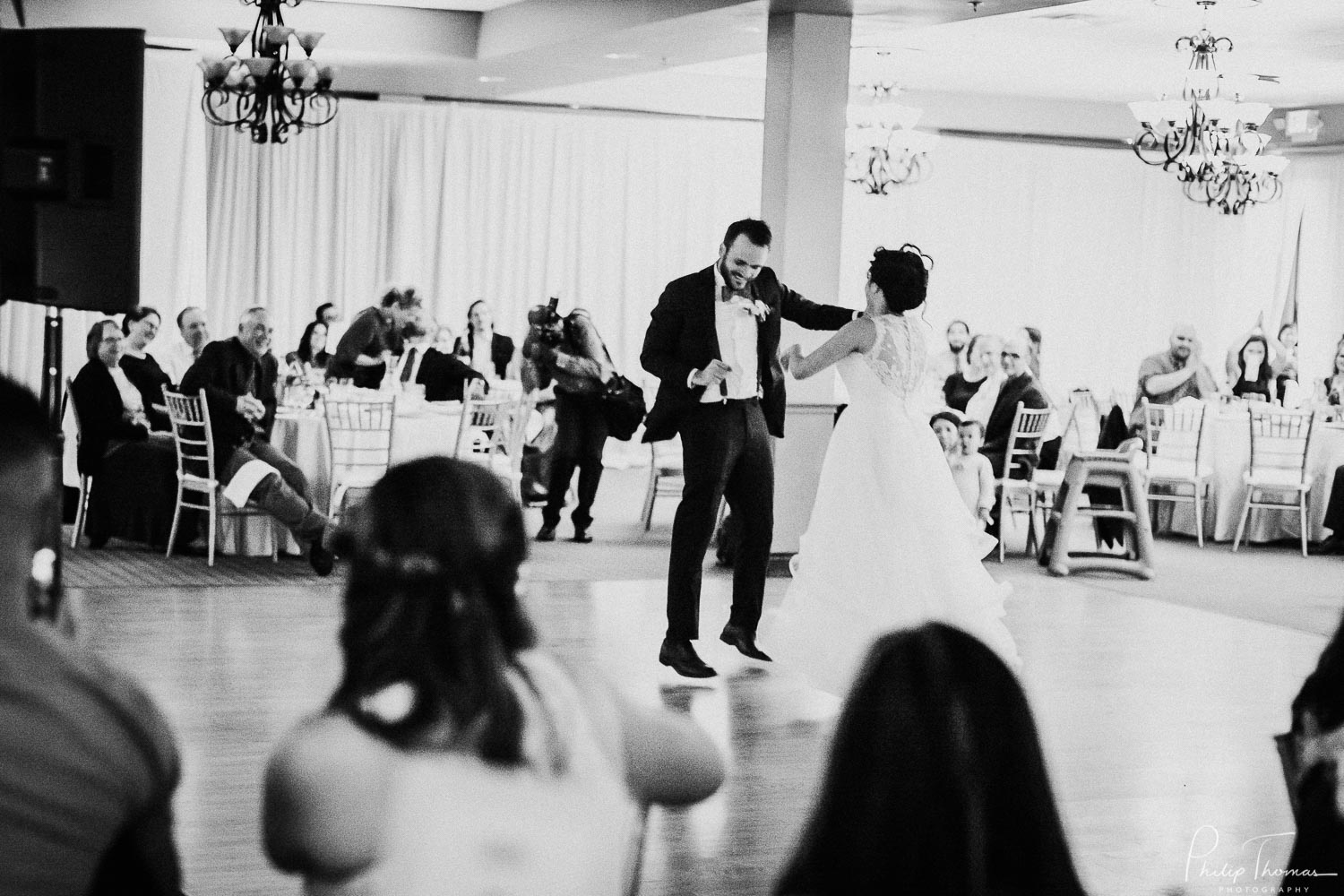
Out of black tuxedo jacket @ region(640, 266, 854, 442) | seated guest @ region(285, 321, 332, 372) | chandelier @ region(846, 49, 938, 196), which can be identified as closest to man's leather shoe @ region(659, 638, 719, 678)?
black tuxedo jacket @ region(640, 266, 854, 442)

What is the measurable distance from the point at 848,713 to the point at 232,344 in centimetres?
725

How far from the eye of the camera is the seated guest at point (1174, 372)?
10789 mm

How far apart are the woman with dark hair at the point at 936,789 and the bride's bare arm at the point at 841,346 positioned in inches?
157

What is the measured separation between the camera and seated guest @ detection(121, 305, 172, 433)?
8.77m

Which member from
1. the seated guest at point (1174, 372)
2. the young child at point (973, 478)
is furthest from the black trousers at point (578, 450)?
the seated guest at point (1174, 372)

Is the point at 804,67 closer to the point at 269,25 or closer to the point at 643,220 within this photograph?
the point at 269,25

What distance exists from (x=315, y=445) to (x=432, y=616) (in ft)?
23.3

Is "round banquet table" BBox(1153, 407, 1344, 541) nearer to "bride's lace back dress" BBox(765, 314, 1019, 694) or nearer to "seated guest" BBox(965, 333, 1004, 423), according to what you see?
"seated guest" BBox(965, 333, 1004, 423)

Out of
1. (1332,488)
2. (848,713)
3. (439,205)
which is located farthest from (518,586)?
(439,205)

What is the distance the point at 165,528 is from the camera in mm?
8711

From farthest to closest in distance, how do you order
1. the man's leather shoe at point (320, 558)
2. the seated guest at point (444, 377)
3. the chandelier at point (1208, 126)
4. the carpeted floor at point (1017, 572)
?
1. the seated guest at point (444, 377)
2. the chandelier at point (1208, 126)
3. the man's leather shoe at point (320, 558)
4. the carpeted floor at point (1017, 572)

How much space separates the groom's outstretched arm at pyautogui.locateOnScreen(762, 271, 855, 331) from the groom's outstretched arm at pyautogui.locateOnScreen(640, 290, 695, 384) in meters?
0.43

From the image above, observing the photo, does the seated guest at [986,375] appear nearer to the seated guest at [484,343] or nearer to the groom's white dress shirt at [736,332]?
the seated guest at [484,343]

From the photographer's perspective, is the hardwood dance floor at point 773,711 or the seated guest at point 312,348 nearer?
the hardwood dance floor at point 773,711
